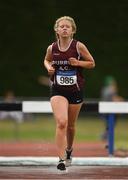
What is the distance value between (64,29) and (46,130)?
1286cm

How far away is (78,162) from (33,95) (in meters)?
18.3

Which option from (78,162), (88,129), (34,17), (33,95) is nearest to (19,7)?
(34,17)

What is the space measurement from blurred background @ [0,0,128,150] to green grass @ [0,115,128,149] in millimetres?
3785

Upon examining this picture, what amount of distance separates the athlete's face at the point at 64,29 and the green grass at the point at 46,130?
9.70 m

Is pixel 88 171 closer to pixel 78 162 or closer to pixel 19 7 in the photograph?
pixel 78 162

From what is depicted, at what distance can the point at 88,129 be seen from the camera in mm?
23906

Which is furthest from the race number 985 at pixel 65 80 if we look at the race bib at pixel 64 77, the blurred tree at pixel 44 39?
the blurred tree at pixel 44 39

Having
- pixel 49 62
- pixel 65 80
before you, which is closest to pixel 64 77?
pixel 65 80

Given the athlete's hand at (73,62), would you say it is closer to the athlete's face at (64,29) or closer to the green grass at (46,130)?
the athlete's face at (64,29)

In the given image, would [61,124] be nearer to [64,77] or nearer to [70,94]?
[70,94]

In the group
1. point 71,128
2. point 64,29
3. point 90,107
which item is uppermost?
point 64,29

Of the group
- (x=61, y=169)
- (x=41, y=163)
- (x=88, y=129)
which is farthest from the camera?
(x=88, y=129)

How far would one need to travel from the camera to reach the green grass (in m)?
20.7

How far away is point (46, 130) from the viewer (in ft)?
74.4
